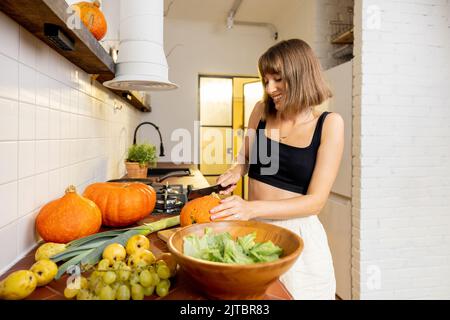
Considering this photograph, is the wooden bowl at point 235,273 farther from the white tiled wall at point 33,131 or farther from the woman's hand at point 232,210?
the white tiled wall at point 33,131

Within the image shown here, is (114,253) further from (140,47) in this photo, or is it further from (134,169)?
(134,169)

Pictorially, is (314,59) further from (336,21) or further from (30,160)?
(336,21)

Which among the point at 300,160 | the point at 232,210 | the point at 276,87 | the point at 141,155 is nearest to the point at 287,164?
the point at 300,160

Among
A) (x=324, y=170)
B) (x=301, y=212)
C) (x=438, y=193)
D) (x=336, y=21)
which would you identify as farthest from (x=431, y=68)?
(x=301, y=212)

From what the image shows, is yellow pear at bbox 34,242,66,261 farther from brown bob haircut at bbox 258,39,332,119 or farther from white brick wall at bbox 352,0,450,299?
white brick wall at bbox 352,0,450,299

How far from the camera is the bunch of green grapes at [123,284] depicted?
56 centimetres

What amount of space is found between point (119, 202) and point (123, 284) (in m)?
0.52

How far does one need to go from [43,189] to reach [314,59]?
108 centimetres

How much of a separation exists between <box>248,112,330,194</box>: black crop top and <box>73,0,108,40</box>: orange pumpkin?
80 cm

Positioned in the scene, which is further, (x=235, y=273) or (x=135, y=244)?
(x=135, y=244)

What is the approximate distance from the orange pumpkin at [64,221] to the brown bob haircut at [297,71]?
33.5 inches

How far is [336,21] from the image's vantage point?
332 centimetres

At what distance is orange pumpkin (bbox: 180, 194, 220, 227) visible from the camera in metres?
0.90

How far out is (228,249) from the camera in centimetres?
59
